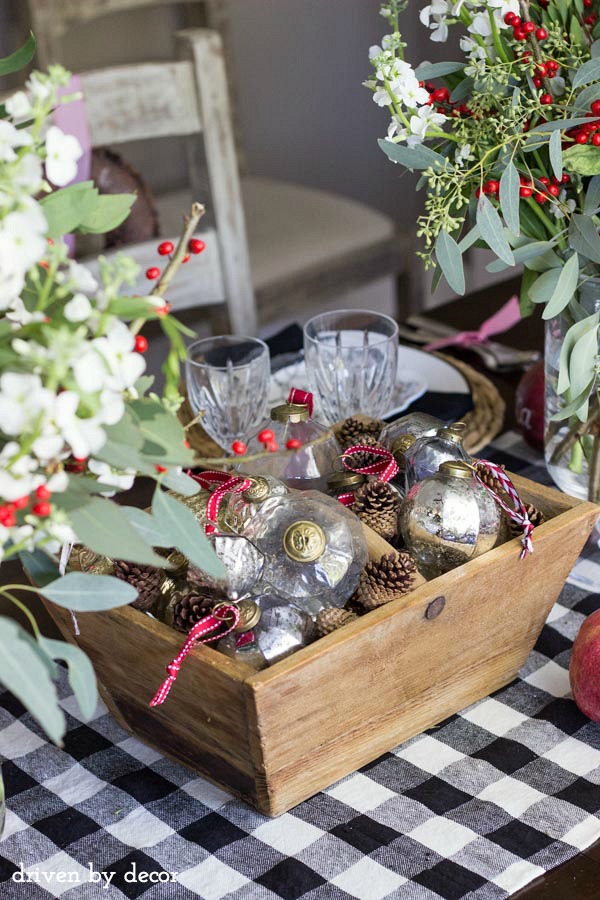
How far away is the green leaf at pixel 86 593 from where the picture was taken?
0.50 meters

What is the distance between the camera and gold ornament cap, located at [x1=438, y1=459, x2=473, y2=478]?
69cm

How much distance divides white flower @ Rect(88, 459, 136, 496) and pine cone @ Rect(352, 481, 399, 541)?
0.77ft

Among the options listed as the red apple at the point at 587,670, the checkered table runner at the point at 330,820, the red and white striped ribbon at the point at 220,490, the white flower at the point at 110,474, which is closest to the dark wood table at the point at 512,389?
the checkered table runner at the point at 330,820

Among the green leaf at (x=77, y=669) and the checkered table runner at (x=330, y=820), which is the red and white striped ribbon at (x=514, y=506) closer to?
the checkered table runner at (x=330, y=820)

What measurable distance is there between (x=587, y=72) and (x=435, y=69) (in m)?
0.12

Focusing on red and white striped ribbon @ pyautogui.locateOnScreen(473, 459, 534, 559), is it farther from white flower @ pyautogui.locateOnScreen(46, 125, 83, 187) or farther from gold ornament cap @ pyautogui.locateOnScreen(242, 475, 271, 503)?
white flower @ pyautogui.locateOnScreen(46, 125, 83, 187)

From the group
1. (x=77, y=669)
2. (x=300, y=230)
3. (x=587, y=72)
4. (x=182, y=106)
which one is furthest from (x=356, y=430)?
(x=300, y=230)

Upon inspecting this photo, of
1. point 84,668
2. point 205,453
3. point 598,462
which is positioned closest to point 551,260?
point 598,462

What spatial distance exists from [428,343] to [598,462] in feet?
1.32

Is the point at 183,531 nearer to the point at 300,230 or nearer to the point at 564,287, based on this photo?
the point at 564,287

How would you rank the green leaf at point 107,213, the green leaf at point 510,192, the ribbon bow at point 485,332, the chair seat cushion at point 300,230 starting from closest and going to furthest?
the green leaf at point 107,213
the green leaf at point 510,192
the ribbon bow at point 485,332
the chair seat cushion at point 300,230

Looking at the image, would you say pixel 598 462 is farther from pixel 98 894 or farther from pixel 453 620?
pixel 98 894

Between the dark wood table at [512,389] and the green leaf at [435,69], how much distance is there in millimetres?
403

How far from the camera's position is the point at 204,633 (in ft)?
2.04
